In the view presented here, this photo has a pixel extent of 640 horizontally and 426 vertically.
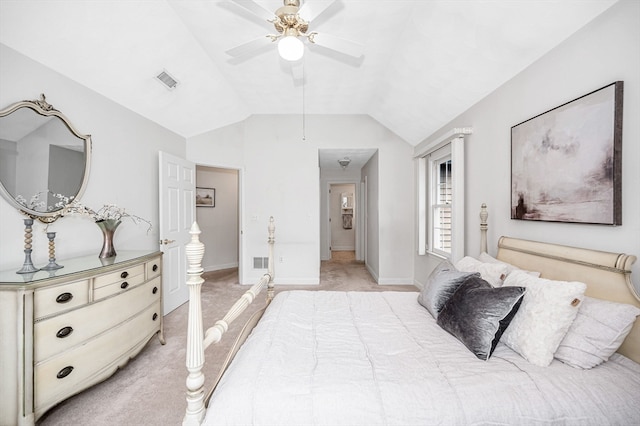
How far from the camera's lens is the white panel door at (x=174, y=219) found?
10.6ft

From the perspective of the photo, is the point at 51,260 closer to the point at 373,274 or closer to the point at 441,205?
the point at 441,205

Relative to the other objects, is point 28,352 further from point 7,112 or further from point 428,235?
point 428,235

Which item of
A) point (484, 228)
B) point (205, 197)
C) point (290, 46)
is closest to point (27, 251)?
Answer: point (290, 46)

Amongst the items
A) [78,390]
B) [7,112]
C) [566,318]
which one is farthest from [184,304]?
[566,318]

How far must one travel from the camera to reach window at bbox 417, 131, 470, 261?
2.94 metres

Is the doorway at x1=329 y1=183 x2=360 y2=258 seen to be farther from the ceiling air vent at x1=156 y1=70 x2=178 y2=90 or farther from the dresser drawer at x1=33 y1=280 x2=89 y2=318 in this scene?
the dresser drawer at x1=33 y1=280 x2=89 y2=318

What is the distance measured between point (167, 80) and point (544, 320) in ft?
12.2

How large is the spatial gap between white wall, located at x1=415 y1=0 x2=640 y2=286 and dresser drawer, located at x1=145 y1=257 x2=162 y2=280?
320cm

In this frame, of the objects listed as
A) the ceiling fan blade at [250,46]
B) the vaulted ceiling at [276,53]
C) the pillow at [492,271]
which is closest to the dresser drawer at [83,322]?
the vaulted ceiling at [276,53]

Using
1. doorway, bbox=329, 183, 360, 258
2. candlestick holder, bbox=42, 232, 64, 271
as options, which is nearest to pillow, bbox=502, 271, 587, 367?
candlestick holder, bbox=42, 232, 64, 271

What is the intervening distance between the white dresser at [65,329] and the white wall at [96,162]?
24cm

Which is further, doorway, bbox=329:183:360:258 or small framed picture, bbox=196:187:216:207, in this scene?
doorway, bbox=329:183:360:258

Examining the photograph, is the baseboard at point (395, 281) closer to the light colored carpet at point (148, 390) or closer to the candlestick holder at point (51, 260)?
the light colored carpet at point (148, 390)

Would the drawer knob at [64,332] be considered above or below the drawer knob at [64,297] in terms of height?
below
